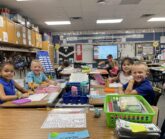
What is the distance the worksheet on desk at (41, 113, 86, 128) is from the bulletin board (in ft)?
28.0

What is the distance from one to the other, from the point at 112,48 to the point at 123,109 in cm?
845

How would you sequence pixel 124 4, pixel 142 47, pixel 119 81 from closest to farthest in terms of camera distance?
pixel 119 81, pixel 124 4, pixel 142 47

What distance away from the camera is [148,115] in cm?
134

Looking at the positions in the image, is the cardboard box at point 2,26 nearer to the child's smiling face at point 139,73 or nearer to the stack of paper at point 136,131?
the child's smiling face at point 139,73

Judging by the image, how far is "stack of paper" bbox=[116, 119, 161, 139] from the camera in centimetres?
114

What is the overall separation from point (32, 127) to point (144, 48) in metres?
8.95

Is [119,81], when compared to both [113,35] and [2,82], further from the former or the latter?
[113,35]

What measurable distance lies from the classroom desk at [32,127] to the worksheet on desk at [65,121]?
4 cm

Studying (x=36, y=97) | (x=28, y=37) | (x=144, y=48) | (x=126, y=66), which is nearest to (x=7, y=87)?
(x=36, y=97)

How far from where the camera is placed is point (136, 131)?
1155mm

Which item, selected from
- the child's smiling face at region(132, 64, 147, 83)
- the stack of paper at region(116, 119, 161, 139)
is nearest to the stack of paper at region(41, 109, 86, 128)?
the stack of paper at region(116, 119, 161, 139)

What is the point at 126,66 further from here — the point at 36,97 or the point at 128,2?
the point at 128,2

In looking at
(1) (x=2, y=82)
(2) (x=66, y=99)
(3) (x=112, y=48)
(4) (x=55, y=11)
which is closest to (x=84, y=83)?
(2) (x=66, y=99)

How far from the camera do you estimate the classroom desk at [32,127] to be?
50.8 inches
